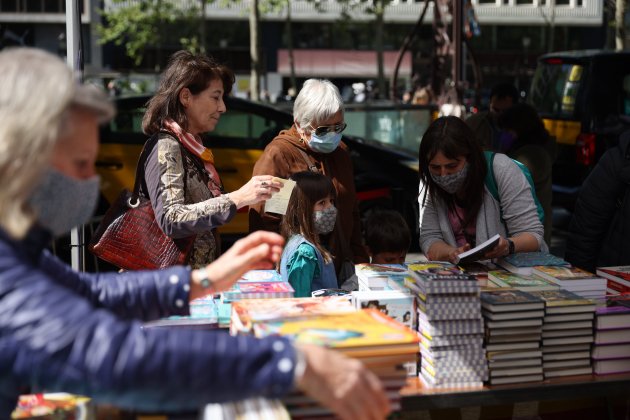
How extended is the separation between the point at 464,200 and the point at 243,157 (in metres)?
4.46

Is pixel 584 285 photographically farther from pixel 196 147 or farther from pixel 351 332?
pixel 196 147

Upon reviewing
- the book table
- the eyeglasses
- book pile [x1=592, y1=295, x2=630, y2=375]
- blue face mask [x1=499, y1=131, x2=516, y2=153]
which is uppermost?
the eyeglasses

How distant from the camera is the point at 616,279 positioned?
3.38 m

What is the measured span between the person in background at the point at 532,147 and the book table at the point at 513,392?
3552mm

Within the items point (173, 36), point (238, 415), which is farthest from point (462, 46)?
point (173, 36)

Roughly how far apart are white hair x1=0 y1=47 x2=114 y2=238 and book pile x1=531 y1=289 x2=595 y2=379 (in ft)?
5.80

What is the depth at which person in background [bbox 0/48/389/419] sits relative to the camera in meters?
1.54

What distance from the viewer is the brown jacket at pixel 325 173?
4.27 m

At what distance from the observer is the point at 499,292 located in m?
2.88

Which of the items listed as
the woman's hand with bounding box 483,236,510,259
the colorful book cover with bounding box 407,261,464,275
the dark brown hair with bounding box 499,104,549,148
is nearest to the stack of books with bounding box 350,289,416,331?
the colorful book cover with bounding box 407,261,464,275

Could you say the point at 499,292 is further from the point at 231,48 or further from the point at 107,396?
the point at 231,48

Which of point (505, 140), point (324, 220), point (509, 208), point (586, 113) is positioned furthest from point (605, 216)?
point (586, 113)

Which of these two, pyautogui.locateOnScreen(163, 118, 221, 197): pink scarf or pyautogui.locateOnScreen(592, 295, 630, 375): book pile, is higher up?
pyautogui.locateOnScreen(163, 118, 221, 197): pink scarf

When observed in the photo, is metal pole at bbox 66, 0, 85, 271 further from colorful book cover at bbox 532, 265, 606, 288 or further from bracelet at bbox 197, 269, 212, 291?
bracelet at bbox 197, 269, 212, 291
